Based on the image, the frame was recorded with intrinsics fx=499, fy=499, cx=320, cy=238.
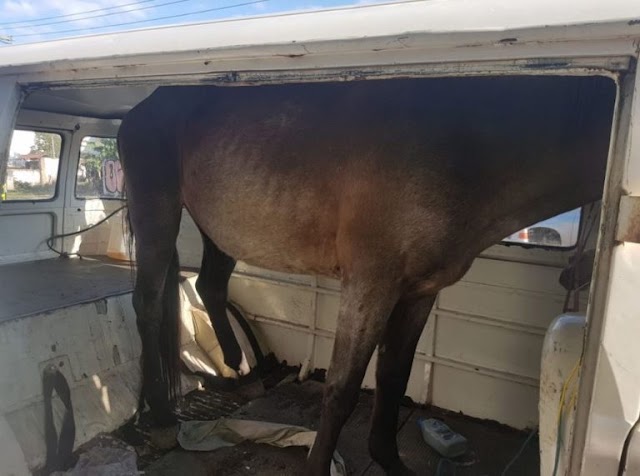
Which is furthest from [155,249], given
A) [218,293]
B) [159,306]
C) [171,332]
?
[218,293]

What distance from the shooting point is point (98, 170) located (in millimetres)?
4949

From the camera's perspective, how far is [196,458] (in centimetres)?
270

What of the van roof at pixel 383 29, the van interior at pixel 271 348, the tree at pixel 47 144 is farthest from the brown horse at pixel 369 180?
the tree at pixel 47 144

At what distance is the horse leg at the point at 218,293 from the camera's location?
11.2 feet

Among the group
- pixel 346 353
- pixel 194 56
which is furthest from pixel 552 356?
pixel 194 56

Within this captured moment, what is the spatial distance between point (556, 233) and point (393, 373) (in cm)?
126

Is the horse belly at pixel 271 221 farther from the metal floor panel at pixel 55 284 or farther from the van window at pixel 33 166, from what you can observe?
the van window at pixel 33 166

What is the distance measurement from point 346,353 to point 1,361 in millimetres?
1733

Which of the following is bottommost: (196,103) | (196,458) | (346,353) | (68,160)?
(196,458)

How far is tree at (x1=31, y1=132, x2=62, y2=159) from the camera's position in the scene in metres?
4.30

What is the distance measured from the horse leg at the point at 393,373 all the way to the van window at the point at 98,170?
321cm

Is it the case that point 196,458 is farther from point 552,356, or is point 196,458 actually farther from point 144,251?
point 552,356

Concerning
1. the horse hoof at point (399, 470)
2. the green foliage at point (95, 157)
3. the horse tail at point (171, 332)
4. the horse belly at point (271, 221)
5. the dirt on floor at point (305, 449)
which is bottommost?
the dirt on floor at point (305, 449)

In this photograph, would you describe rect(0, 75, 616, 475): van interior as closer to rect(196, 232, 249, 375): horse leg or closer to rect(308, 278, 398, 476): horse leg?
rect(196, 232, 249, 375): horse leg
